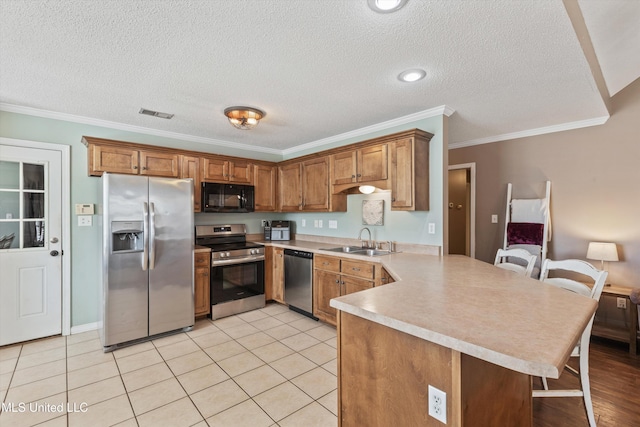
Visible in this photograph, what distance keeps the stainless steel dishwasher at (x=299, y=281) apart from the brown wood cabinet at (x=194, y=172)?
130cm

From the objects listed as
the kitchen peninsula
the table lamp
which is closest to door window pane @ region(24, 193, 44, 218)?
the kitchen peninsula

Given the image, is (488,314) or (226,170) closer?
(488,314)

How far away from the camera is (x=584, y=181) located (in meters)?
3.39

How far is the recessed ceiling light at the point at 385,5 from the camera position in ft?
4.82

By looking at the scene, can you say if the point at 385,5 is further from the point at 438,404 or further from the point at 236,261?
the point at 236,261

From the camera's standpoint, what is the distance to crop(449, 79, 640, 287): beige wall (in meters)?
3.10

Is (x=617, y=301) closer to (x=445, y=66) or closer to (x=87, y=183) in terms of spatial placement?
(x=445, y=66)

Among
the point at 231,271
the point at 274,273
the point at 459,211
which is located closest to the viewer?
the point at 231,271

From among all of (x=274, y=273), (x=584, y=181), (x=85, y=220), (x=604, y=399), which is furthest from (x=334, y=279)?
(x=584, y=181)

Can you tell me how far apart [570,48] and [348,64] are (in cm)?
139

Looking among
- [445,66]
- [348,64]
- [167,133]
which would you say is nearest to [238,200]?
[167,133]

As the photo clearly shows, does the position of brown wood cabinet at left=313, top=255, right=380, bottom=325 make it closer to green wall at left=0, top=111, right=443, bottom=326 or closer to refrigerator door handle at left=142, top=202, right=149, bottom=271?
green wall at left=0, top=111, right=443, bottom=326

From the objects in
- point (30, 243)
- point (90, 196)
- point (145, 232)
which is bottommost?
point (30, 243)

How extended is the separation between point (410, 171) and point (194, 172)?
2664 mm
